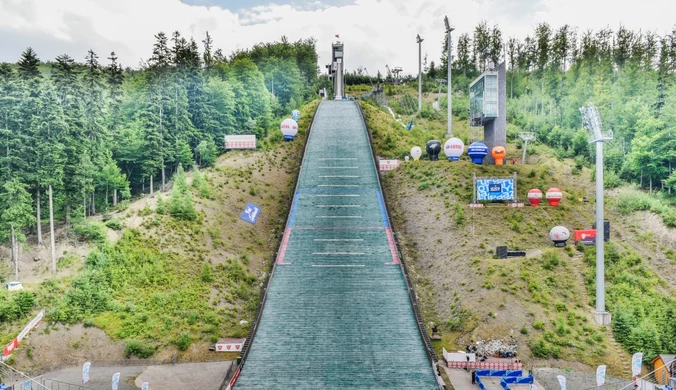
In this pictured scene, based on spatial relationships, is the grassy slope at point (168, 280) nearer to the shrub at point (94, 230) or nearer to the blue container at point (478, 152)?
the shrub at point (94, 230)

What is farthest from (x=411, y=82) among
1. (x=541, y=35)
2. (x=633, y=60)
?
(x=633, y=60)

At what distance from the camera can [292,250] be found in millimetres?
36406

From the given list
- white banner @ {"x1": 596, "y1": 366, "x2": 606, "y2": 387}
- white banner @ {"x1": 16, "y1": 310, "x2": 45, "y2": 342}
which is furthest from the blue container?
white banner @ {"x1": 16, "y1": 310, "x2": 45, "y2": 342}

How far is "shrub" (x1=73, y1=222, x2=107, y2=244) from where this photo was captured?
3253 centimetres

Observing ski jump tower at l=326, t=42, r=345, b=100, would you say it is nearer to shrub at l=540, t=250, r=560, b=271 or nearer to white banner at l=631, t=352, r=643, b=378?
shrub at l=540, t=250, r=560, b=271

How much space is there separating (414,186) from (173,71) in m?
24.6

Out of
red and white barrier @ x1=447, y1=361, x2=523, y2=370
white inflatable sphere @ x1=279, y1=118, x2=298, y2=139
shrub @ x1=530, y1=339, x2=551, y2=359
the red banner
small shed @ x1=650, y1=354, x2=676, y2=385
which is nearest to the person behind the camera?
small shed @ x1=650, y1=354, x2=676, y2=385

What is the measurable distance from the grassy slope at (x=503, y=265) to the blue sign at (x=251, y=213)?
36.4 ft

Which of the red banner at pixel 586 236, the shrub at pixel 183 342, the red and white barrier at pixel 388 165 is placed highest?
the red and white barrier at pixel 388 165

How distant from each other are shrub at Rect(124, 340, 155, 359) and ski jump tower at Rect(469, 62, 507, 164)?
34400mm

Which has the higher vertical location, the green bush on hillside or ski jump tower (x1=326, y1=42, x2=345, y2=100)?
ski jump tower (x1=326, y1=42, x2=345, y2=100)

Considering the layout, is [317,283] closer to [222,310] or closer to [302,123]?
[222,310]

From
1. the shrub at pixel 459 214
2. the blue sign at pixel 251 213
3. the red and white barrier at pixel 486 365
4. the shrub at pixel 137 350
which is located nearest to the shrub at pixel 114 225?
the blue sign at pixel 251 213

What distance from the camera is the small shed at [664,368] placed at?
23038mm
